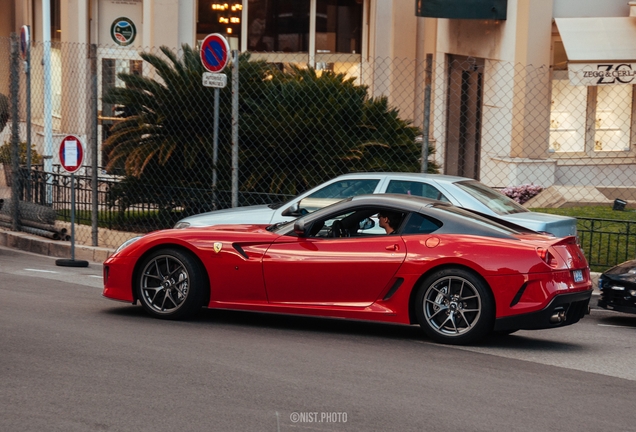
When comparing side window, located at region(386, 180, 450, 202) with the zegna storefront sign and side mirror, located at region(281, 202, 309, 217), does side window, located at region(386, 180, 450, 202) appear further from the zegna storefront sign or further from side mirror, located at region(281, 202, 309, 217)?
the zegna storefront sign

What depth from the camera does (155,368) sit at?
288 inches

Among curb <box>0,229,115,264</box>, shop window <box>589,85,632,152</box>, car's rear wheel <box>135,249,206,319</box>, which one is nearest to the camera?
car's rear wheel <box>135,249,206,319</box>

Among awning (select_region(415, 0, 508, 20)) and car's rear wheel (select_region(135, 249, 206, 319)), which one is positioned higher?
awning (select_region(415, 0, 508, 20))

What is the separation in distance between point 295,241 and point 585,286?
2521 mm

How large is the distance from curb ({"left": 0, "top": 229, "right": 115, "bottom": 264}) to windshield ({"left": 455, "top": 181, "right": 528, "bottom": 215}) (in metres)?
5.23

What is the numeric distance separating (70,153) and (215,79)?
Result: 2306mm

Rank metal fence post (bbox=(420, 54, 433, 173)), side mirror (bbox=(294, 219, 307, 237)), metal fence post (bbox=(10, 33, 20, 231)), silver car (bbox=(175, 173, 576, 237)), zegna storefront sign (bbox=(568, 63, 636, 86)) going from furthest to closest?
zegna storefront sign (bbox=(568, 63, 636, 86))
metal fence post (bbox=(10, 33, 20, 231))
metal fence post (bbox=(420, 54, 433, 173))
silver car (bbox=(175, 173, 576, 237))
side mirror (bbox=(294, 219, 307, 237))

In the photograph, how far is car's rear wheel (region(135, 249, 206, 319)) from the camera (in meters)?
9.15

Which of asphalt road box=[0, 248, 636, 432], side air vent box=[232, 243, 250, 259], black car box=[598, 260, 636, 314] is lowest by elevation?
asphalt road box=[0, 248, 636, 432]

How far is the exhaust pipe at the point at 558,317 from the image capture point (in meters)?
8.31

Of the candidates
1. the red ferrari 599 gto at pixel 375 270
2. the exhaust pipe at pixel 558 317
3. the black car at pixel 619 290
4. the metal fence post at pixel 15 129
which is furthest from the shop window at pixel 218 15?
the exhaust pipe at pixel 558 317

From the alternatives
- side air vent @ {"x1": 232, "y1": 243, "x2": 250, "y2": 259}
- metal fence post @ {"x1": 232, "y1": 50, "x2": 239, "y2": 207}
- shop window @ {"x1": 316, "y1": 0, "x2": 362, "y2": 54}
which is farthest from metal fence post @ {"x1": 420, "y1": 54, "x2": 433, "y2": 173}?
shop window @ {"x1": 316, "y1": 0, "x2": 362, "y2": 54}

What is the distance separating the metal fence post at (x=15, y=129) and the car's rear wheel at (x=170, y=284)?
23.2 ft

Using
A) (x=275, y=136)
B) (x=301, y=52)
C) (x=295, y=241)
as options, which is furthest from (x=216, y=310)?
(x=301, y=52)
